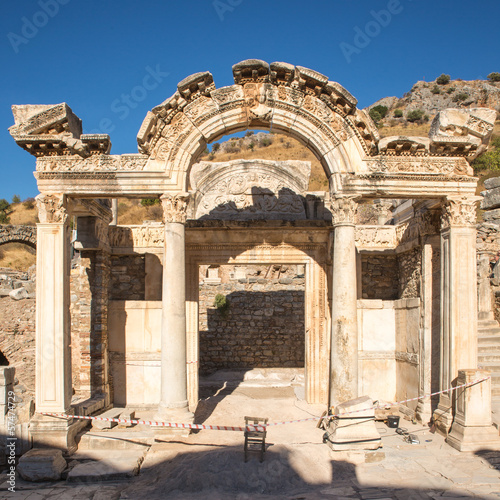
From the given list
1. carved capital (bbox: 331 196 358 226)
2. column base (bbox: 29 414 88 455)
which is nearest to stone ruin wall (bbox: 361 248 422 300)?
carved capital (bbox: 331 196 358 226)

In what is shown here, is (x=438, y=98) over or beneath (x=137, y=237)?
over

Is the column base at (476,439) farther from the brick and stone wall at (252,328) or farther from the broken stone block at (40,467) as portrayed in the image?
the brick and stone wall at (252,328)

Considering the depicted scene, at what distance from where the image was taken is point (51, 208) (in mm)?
9336

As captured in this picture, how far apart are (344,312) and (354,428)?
207 centimetres

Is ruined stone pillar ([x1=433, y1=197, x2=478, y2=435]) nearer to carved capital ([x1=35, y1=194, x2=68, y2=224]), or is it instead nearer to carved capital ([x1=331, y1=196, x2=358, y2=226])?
carved capital ([x1=331, y1=196, x2=358, y2=226])

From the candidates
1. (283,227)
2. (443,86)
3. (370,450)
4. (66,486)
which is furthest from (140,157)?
(443,86)

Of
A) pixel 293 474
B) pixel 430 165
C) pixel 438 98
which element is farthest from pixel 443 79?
pixel 293 474

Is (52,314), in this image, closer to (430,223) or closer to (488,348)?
(430,223)

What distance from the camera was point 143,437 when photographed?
9.05 meters

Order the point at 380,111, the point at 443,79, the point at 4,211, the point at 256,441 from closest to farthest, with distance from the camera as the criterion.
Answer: the point at 256,441 < the point at 4,211 < the point at 380,111 < the point at 443,79

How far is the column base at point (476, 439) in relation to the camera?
8.48 m

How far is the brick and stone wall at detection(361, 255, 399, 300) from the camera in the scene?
1236 centimetres

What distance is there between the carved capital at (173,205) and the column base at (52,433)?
166 inches

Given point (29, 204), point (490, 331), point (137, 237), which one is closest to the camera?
point (137, 237)
